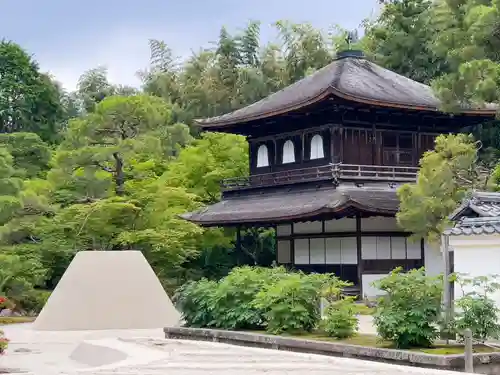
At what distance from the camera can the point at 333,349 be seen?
14.7 m

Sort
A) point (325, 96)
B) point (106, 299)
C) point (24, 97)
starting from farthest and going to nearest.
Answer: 1. point (24, 97)
2. point (325, 96)
3. point (106, 299)

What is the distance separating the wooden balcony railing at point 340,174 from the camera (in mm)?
29344

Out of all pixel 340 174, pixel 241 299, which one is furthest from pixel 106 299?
pixel 340 174

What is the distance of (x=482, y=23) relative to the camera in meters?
23.8

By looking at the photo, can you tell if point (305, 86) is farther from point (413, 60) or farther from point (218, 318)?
point (218, 318)

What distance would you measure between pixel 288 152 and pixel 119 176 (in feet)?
22.4

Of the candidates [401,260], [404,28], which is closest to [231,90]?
[404,28]

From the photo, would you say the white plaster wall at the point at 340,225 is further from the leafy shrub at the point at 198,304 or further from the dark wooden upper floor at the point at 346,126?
the leafy shrub at the point at 198,304

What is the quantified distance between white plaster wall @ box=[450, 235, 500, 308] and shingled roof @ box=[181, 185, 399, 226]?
11.6 m

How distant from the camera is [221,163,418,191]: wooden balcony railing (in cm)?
2934

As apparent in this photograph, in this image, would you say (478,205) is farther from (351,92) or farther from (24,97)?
(24,97)

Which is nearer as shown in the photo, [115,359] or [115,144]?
[115,359]

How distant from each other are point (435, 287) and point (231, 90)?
40.1 m

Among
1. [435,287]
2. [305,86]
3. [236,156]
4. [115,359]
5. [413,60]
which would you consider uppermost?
[413,60]
